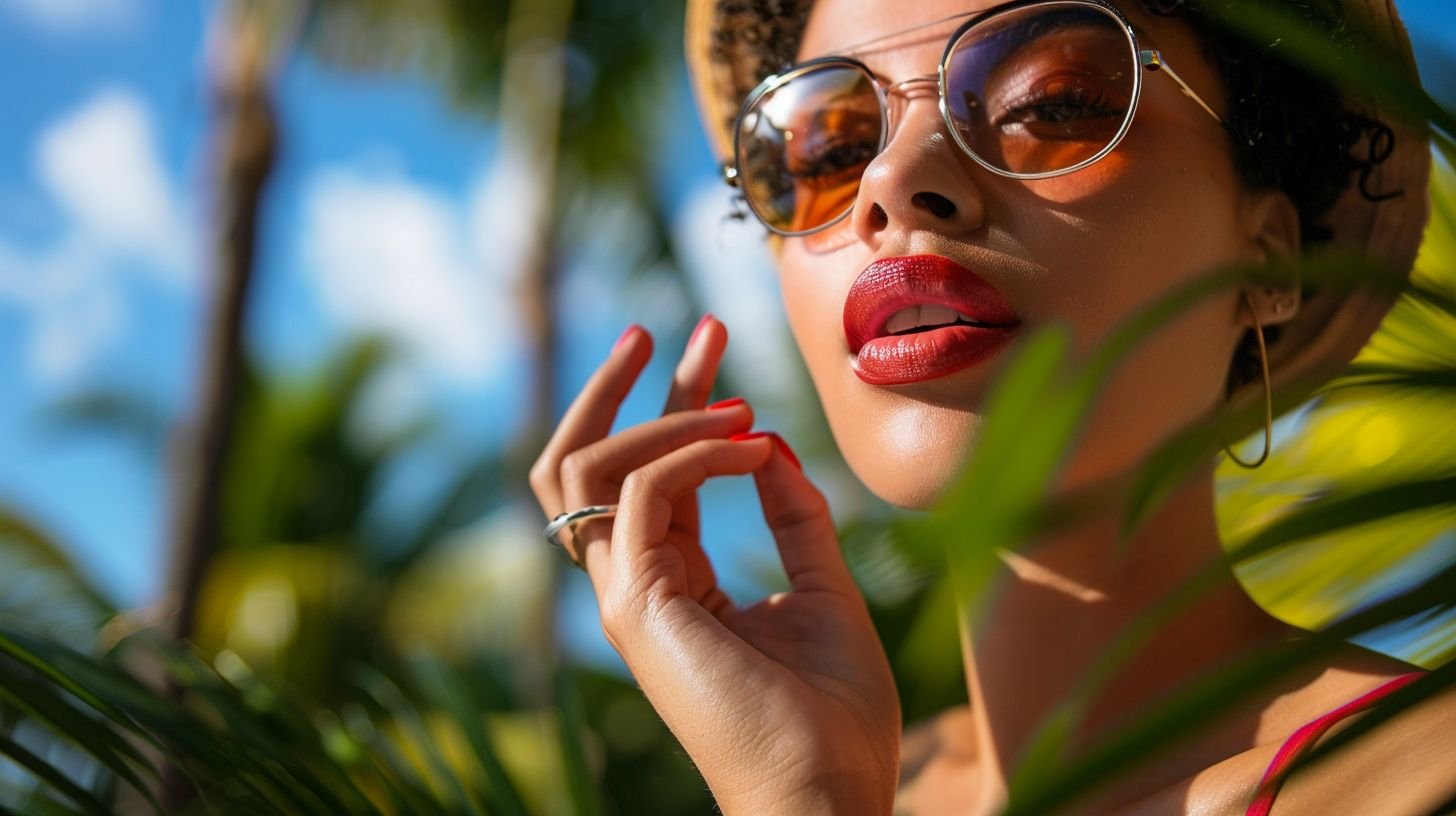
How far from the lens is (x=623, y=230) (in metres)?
12.1

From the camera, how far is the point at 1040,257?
4.69ft

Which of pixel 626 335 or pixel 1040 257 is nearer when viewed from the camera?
pixel 1040 257

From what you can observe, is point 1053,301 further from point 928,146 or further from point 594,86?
point 594,86

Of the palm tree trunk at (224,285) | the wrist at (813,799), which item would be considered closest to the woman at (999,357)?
the wrist at (813,799)

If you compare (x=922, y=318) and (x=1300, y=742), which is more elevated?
(x=922, y=318)

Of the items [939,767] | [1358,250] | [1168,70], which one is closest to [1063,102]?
[1168,70]

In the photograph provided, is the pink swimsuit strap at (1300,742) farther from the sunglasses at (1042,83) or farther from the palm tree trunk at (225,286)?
the palm tree trunk at (225,286)

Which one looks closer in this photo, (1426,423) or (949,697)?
(1426,423)

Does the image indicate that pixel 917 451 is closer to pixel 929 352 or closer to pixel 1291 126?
pixel 929 352

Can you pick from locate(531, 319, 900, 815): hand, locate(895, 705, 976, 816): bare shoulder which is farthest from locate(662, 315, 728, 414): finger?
locate(895, 705, 976, 816): bare shoulder

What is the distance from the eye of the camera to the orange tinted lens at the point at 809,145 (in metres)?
1.61

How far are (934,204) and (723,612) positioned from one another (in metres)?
0.59

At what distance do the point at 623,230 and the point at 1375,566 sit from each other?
1062 cm

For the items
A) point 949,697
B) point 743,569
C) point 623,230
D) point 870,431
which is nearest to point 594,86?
point 623,230
